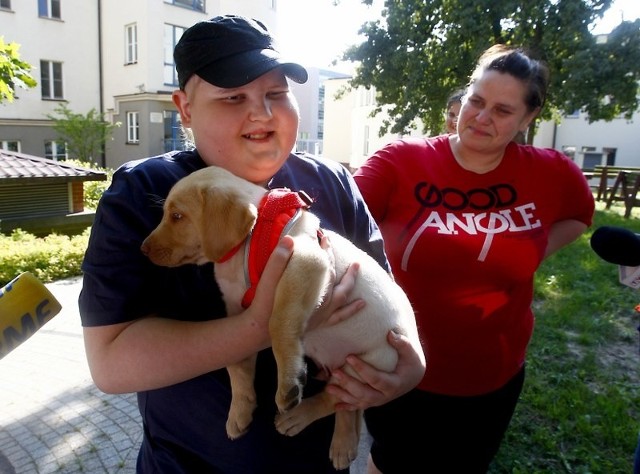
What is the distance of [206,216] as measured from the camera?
1.71 m

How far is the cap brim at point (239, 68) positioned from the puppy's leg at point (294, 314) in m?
0.58

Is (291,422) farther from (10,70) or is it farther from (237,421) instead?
(10,70)

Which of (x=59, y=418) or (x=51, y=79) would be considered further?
(x=51, y=79)

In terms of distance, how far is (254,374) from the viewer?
1816 mm

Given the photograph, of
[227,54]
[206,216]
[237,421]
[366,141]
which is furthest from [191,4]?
[237,421]

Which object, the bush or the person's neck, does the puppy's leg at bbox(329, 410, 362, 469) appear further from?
the bush

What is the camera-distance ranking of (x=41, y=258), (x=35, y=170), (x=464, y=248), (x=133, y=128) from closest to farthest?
(x=464, y=248)
(x=41, y=258)
(x=35, y=170)
(x=133, y=128)

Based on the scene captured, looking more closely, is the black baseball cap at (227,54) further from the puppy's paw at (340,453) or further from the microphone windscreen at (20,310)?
the puppy's paw at (340,453)

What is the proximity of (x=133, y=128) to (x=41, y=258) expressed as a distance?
20410mm

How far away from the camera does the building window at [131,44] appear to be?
27.0m

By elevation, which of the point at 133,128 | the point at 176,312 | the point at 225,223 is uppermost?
the point at 133,128

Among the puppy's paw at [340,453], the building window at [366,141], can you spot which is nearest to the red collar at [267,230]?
the puppy's paw at [340,453]

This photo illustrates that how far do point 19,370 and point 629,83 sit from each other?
1931cm

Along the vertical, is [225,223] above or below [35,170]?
above
